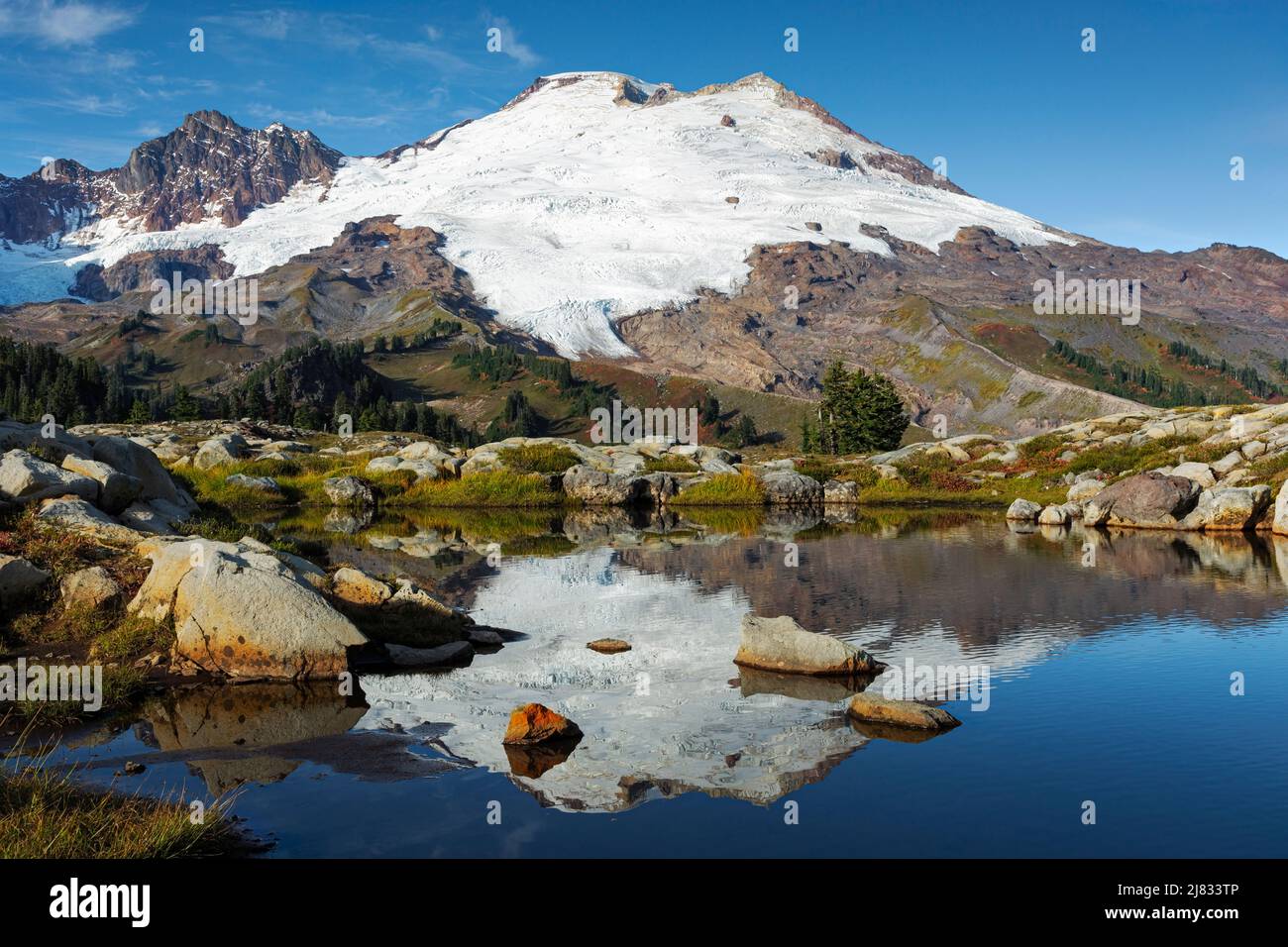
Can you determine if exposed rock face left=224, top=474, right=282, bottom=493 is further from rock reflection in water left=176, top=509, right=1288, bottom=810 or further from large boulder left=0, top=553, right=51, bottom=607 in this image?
large boulder left=0, top=553, right=51, bottom=607

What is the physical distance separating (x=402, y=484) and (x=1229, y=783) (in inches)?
2605

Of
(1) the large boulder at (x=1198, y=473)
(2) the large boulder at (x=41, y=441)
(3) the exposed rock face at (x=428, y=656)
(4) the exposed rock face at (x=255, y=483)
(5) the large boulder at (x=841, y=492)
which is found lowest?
(3) the exposed rock face at (x=428, y=656)

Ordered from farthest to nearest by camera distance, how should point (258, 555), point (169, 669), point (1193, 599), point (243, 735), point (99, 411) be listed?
point (99, 411), point (1193, 599), point (258, 555), point (169, 669), point (243, 735)

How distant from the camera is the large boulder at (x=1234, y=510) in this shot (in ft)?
164

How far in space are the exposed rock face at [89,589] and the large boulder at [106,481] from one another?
6146 mm

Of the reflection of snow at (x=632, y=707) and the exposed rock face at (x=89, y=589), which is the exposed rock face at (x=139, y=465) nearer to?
the exposed rock face at (x=89, y=589)

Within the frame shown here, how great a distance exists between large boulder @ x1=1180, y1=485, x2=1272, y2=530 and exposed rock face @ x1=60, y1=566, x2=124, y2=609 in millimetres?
49752

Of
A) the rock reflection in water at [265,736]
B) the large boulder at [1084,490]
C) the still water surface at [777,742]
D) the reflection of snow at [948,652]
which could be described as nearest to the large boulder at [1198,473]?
the large boulder at [1084,490]

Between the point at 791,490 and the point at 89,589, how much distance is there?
185 feet

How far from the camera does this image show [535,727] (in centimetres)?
1688

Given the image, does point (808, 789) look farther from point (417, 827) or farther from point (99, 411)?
point (99, 411)

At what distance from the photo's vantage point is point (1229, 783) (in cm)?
1515

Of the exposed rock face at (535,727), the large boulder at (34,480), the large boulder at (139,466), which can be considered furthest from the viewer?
the large boulder at (139,466)
